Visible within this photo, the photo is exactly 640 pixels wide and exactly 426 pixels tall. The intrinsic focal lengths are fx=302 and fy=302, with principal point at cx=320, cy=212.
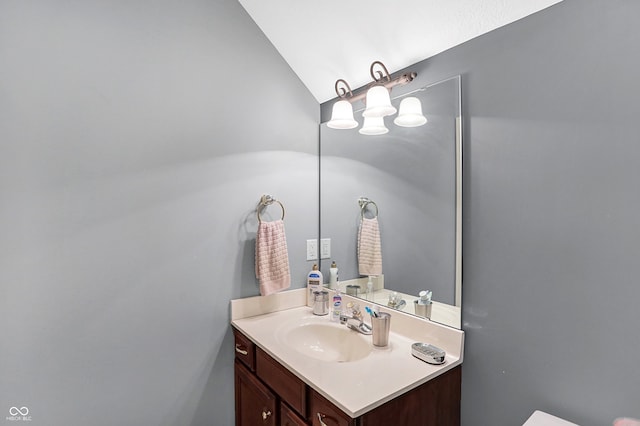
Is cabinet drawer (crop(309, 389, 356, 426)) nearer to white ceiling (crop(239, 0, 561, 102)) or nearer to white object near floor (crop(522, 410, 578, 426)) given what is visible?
white object near floor (crop(522, 410, 578, 426))

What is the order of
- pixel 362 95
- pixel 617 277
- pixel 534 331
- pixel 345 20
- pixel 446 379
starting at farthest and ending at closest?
pixel 362 95
pixel 345 20
pixel 446 379
pixel 534 331
pixel 617 277

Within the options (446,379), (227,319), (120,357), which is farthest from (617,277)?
(120,357)

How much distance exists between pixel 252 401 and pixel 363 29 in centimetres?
174

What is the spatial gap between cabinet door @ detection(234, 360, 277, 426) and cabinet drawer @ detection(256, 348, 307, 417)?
0.15 ft

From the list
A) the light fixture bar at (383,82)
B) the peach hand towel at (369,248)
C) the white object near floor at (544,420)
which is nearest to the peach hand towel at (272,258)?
the peach hand towel at (369,248)

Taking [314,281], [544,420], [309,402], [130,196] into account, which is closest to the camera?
[544,420]

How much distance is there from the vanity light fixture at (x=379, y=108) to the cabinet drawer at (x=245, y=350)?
1127 millimetres

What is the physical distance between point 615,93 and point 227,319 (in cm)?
170

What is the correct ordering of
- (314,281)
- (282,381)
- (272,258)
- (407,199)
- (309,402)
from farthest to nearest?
(314,281)
(272,258)
(407,199)
(282,381)
(309,402)

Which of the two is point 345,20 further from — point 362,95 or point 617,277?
point 617,277

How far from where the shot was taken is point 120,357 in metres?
1.26

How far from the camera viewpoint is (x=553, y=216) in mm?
953

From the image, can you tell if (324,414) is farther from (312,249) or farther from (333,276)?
(312,249)
